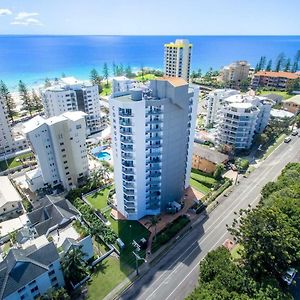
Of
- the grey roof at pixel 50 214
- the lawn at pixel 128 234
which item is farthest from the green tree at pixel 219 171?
the grey roof at pixel 50 214

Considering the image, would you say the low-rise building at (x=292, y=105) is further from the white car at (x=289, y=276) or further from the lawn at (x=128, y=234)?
the lawn at (x=128, y=234)

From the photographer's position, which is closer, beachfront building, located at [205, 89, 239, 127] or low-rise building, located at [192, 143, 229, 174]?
low-rise building, located at [192, 143, 229, 174]

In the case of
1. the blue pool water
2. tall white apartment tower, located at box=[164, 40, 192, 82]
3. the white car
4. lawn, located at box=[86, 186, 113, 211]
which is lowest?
the blue pool water

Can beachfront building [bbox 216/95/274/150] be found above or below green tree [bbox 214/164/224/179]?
above

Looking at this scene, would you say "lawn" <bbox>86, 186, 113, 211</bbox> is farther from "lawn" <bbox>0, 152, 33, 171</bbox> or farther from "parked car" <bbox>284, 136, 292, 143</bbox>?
"parked car" <bbox>284, 136, 292, 143</bbox>

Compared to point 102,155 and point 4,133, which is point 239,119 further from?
point 4,133

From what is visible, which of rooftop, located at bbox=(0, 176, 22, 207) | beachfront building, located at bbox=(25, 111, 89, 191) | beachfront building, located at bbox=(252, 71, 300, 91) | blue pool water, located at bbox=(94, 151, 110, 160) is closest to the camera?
rooftop, located at bbox=(0, 176, 22, 207)

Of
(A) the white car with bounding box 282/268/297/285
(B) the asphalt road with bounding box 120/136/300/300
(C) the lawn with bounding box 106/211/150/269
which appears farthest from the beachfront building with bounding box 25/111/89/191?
(A) the white car with bounding box 282/268/297/285

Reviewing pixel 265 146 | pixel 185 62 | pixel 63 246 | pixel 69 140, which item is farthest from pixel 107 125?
pixel 63 246
